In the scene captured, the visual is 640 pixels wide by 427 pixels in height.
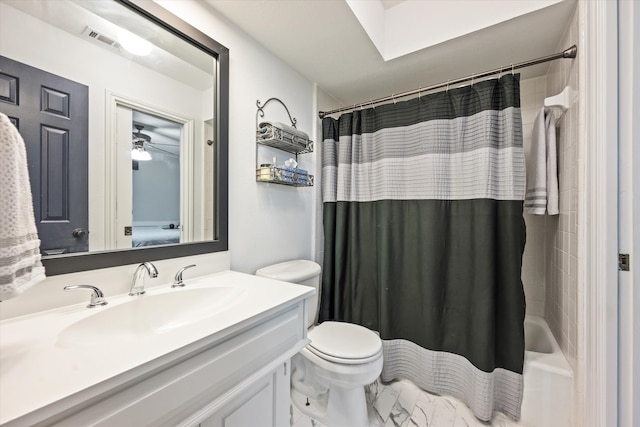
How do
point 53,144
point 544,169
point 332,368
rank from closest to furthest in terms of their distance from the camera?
point 53,144 → point 332,368 → point 544,169

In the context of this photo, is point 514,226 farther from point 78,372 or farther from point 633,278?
point 78,372

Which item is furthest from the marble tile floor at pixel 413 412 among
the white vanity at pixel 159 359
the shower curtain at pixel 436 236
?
the white vanity at pixel 159 359

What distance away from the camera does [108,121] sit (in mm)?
891

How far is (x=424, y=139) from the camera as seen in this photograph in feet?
5.11

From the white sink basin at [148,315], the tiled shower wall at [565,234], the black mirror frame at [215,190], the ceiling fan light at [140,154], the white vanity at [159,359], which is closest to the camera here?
the white vanity at [159,359]

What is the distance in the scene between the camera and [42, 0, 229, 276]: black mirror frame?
0.79 m

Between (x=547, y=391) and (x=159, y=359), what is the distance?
1.72 meters

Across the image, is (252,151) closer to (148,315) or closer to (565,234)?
(148,315)

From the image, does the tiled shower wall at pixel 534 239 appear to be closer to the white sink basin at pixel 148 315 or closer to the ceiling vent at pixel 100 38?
the white sink basin at pixel 148 315

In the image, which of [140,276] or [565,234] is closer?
[140,276]

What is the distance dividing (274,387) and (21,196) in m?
0.85

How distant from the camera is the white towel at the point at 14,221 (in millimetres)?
488

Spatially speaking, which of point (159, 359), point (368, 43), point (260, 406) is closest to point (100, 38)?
point (159, 359)

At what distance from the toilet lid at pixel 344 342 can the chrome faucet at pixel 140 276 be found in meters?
0.81
